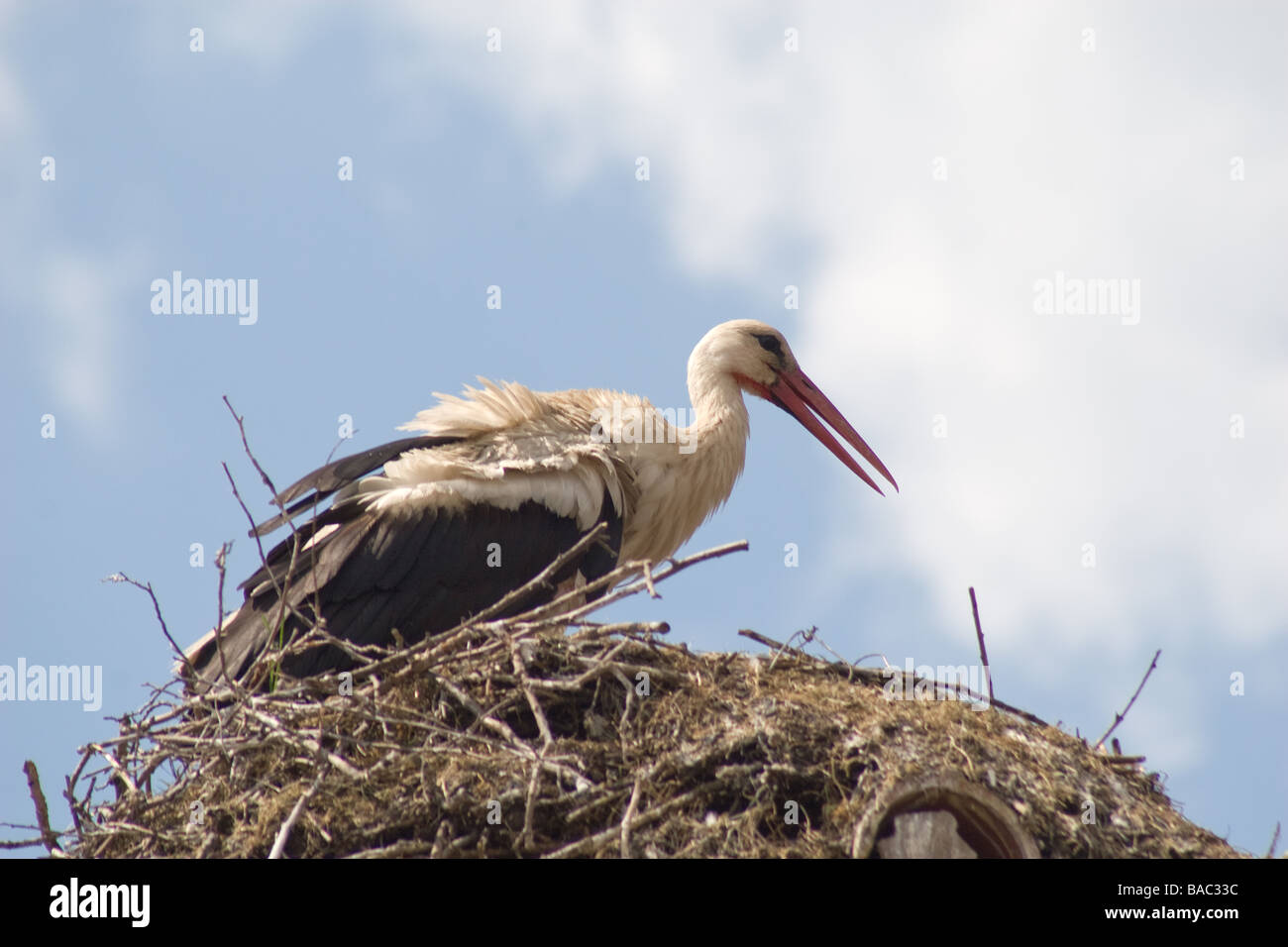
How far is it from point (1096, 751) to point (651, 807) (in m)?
1.50

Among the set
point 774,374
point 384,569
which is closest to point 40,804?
point 384,569

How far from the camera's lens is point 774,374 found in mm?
7074

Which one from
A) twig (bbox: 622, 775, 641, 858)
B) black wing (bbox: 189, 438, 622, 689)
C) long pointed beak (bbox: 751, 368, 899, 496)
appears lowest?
twig (bbox: 622, 775, 641, 858)

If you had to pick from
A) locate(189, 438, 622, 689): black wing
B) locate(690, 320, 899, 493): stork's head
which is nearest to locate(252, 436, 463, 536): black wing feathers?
locate(189, 438, 622, 689): black wing

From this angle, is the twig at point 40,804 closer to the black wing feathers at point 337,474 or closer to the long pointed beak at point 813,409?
the black wing feathers at point 337,474

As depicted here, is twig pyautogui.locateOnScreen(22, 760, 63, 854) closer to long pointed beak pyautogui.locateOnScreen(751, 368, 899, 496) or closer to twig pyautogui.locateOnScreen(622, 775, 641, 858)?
twig pyautogui.locateOnScreen(622, 775, 641, 858)

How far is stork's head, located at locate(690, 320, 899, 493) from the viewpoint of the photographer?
6961 mm

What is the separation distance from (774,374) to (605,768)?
331 cm

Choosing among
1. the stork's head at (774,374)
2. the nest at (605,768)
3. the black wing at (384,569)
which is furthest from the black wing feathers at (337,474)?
the stork's head at (774,374)
